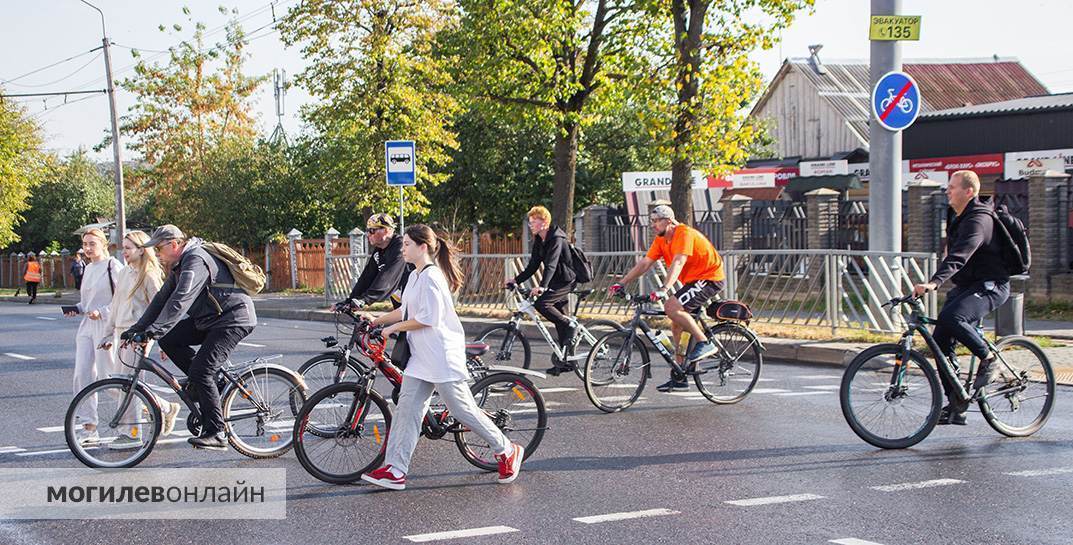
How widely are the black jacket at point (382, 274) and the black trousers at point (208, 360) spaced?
1522mm

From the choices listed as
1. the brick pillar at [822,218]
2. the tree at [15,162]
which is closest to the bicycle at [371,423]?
the brick pillar at [822,218]

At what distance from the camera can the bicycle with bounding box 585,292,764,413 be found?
9.59 metres

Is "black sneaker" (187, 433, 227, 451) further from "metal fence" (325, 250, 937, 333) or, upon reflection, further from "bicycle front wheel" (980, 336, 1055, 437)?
"metal fence" (325, 250, 937, 333)

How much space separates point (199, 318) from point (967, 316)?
5160 millimetres

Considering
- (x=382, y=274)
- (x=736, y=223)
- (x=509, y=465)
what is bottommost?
(x=509, y=465)

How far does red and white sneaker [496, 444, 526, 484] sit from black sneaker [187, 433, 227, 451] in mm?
2070

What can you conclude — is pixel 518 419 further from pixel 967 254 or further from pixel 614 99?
pixel 614 99

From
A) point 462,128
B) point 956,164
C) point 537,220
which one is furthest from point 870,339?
point 462,128

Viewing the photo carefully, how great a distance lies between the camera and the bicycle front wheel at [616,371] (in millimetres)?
9570

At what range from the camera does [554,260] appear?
11.3 m

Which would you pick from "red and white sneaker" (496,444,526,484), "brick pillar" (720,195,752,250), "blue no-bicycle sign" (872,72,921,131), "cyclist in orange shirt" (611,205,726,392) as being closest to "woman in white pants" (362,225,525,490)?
"red and white sneaker" (496,444,526,484)

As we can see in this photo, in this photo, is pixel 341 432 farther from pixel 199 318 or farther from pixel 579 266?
pixel 579 266

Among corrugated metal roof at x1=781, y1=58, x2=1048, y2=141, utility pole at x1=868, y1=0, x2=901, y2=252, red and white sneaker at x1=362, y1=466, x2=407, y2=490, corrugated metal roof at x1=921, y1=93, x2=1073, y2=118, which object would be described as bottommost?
red and white sneaker at x1=362, y1=466, x2=407, y2=490

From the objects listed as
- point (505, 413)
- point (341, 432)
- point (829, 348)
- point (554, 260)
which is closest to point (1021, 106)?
point (829, 348)
